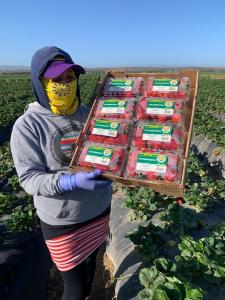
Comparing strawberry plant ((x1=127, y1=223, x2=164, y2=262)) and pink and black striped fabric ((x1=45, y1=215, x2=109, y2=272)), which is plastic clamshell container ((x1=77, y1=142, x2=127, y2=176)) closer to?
pink and black striped fabric ((x1=45, y1=215, x2=109, y2=272))

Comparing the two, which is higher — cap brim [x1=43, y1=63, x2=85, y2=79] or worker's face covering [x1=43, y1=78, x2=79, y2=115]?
cap brim [x1=43, y1=63, x2=85, y2=79]

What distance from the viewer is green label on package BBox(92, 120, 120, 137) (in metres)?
2.89

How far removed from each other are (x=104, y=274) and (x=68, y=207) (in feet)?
7.00

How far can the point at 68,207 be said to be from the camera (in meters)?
2.90

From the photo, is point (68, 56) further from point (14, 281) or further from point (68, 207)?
point (14, 281)

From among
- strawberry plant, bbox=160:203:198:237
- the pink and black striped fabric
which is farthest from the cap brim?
strawberry plant, bbox=160:203:198:237

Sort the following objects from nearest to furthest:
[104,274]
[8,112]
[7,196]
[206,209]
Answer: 1. [104,274]
2. [206,209]
3. [7,196]
4. [8,112]

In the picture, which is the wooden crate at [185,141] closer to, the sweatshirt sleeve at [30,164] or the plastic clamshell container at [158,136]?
the plastic clamshell container at [158,136]

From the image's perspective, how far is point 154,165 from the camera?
8.75 ft

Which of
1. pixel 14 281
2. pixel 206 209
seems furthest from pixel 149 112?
pixel 206 209

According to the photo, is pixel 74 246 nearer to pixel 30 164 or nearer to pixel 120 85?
pixel 30 164

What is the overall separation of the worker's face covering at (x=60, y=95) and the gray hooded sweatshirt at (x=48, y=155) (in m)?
0.05

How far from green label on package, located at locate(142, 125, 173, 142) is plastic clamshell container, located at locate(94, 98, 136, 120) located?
20cm

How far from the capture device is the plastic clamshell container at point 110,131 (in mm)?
2873
